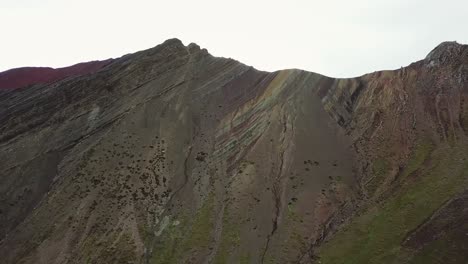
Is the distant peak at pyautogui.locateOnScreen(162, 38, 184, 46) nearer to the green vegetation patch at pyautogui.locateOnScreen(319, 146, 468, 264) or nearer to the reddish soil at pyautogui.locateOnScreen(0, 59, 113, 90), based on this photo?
the reddish soil at pyautogui.locateOnScreen(0, 59, 113, 90)

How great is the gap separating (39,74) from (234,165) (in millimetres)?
29322

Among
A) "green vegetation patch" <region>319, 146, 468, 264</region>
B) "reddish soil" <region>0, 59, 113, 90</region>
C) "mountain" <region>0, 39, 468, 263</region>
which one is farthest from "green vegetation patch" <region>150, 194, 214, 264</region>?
"reddish soil" <region>0, 59, 113, 90</region>

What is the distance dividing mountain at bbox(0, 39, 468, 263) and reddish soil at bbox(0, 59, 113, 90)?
11.0 feet

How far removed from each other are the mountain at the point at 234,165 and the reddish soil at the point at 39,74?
132 inches

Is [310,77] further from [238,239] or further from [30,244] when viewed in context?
[30,244]

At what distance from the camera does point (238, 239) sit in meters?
37.0

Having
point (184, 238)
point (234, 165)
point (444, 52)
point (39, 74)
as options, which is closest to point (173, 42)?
point (39, 74)

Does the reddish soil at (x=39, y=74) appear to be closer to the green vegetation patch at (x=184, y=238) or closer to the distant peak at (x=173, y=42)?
the distant peak at (x=173, y=42)

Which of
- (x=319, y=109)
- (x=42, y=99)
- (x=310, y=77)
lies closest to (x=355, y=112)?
(x=319, y=109)

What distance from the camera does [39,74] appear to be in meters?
59.3

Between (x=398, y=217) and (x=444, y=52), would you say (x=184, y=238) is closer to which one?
(x=398, y=217)

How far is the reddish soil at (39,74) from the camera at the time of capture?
57500 mm

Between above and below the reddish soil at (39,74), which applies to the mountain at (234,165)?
below

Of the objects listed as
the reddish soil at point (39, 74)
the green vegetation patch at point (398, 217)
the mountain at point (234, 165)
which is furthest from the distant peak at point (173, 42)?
the green vegetation patch at point (398, 217)
